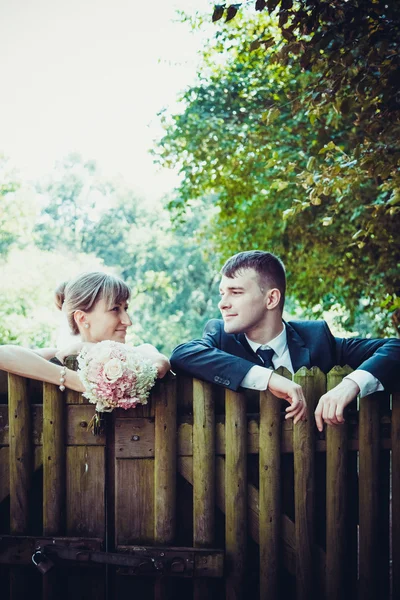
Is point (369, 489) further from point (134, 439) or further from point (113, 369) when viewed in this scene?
point (113, 369)

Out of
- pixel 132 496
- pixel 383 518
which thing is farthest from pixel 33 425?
pixel 383 518

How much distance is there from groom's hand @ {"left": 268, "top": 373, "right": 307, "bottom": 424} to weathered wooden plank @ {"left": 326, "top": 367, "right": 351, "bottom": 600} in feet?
0.72

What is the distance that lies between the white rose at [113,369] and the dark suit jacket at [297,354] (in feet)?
1.28

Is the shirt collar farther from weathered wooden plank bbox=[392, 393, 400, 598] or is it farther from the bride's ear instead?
the bride's ear

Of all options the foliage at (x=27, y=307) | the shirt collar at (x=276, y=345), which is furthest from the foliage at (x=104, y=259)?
the shirt collar at (x=276, y=345)

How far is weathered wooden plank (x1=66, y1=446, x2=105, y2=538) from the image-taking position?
3281 mm

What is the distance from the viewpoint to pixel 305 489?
126 inches

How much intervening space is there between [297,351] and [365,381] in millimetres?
568

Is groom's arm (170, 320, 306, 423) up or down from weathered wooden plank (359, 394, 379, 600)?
up

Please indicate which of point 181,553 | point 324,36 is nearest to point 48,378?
point 181,553

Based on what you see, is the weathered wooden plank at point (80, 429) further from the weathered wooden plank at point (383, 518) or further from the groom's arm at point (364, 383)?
the weathered wooden plank at point (383, 518)

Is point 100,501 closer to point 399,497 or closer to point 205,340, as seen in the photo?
point 205,340

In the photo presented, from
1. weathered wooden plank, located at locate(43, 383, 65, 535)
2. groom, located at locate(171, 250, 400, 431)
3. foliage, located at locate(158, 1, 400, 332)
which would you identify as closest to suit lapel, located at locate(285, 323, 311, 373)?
groom, located at locate(171, 250, 400, 431)

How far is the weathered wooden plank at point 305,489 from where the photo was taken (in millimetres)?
3209
